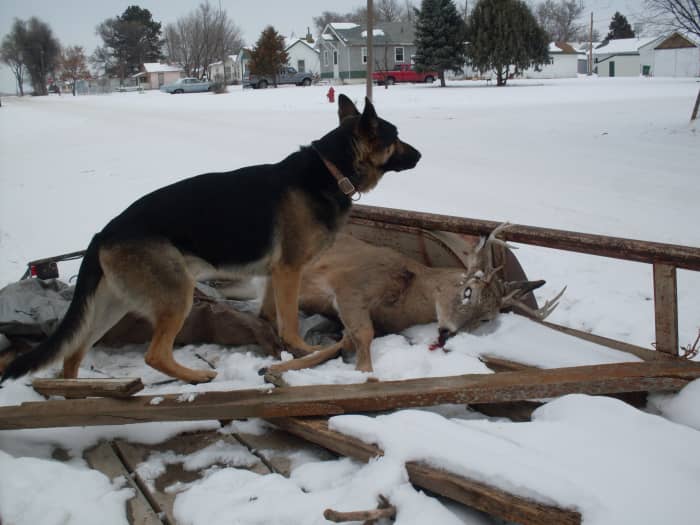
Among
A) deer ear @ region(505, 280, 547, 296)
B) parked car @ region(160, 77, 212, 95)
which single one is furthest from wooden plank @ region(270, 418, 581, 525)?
parked car @ region(160, 77, 212, 95)

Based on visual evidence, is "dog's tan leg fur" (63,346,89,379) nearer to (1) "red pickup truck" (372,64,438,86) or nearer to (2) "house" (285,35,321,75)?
(1) "red pickup truck" (372,64,438,86)

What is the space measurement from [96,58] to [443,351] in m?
45.8

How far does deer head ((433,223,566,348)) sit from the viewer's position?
14.7 ft

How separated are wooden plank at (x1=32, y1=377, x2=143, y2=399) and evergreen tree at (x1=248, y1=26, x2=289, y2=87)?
55.7 metres

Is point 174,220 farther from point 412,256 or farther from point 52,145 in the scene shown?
point 52,145

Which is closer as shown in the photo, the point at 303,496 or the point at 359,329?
the point at 303,496

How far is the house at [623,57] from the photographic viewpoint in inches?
2638

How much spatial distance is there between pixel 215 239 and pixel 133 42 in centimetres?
4904

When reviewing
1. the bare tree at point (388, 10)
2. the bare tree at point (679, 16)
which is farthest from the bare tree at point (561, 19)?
the bare tree at point (679, 16)

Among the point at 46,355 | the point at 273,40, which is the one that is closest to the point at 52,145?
the point at 46,355

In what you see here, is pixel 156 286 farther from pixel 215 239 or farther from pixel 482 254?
pixel 482 254

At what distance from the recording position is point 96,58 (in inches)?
1706

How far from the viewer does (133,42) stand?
4738 cm

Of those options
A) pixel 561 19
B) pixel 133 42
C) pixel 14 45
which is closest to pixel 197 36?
pixel 133 42
